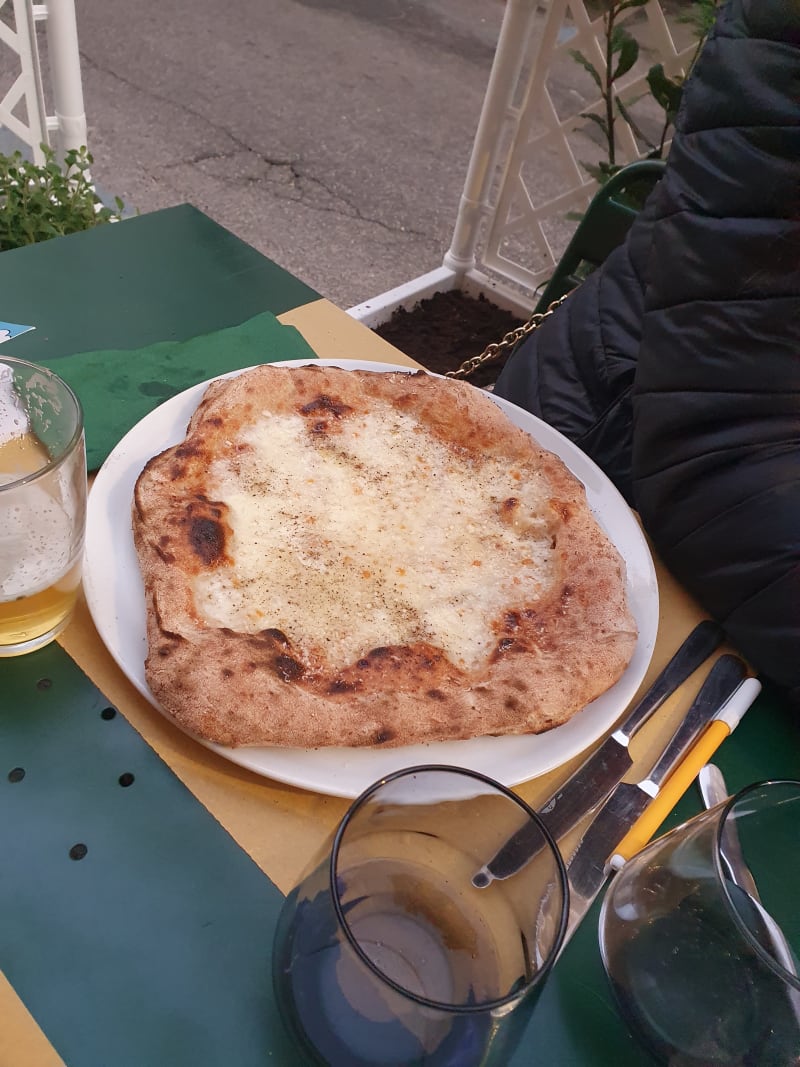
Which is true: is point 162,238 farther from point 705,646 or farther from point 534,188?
point 534,188

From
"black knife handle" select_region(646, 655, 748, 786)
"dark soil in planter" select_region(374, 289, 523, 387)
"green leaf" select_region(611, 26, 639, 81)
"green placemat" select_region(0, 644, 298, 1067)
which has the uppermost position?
"green leaf" select_region(611, 26, 639, 81)

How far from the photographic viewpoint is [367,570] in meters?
0.99

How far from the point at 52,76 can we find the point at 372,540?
2226mm

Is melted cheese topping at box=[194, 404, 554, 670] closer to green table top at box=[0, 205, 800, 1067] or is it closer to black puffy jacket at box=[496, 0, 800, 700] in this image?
black puffy jacket at box=[496, 0, 800, 700]

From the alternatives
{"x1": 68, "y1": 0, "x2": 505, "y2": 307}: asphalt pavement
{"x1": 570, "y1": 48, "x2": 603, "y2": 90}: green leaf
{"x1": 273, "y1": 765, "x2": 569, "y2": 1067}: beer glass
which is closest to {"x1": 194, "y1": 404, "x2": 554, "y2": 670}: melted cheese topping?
{"x1": 273, "y1": 765, "x2": 569, "y2": 1067}: beer glass

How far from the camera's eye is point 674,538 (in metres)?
1.11

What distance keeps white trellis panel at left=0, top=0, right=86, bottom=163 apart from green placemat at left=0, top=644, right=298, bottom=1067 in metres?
2.13

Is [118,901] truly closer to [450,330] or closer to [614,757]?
[614,757]

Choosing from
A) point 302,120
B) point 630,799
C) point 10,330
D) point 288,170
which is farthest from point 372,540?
point 302,120

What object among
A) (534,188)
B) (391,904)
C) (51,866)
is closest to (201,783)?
(51,866)

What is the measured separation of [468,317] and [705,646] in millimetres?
2179

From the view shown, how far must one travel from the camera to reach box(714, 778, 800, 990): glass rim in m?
0.54

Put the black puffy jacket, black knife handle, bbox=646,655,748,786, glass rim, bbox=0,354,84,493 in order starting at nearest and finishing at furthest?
glass rim, bbox=0,354,84,493 → black knife handle, bbox=646,655,748,786 → the black puffy jacket

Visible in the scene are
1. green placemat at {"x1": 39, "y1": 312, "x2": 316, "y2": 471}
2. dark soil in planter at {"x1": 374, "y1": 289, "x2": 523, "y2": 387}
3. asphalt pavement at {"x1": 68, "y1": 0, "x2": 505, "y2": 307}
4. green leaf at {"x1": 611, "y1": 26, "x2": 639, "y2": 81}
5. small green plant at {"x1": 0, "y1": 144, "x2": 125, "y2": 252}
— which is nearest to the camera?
green placemat at {"x1": 39, "y1": 312, "x2": 316, "y2": 471}
